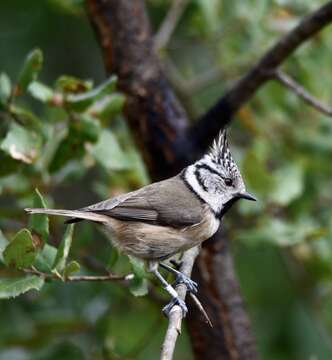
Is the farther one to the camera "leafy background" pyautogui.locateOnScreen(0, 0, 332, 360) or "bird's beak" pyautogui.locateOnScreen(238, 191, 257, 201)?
"bird's beak" pyautogui.locateOnScreen(238, 191, 257, 201)

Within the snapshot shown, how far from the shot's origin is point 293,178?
4258mm

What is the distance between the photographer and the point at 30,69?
347 centimetres

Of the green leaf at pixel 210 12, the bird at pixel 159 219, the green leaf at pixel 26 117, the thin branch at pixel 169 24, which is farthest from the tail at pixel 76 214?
the green leaf at pixel 210 12

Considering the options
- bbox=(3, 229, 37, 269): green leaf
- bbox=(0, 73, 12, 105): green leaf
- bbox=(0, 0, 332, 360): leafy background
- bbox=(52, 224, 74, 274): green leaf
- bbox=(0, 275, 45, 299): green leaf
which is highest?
bbox=(0, 73, 12, 105): green leaf

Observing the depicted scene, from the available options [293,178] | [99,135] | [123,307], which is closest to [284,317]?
[123,307]

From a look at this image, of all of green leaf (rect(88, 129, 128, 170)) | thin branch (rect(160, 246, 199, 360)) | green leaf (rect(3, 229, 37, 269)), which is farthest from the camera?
green leaf (rect(88, 129, 128, 170))

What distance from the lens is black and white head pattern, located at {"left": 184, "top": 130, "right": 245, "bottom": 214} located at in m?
3.79

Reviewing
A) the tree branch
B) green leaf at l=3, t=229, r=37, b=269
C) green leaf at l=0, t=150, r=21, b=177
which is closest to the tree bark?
the tree branch

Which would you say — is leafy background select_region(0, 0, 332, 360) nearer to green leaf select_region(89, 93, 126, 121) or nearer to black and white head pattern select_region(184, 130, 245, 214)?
green leaf select_region(89, 93, 126, 121)

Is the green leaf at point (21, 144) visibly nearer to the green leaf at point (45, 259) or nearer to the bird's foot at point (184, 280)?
the green leaf at point (45, 259)

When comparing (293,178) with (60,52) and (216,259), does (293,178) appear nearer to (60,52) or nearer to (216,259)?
(216,259)

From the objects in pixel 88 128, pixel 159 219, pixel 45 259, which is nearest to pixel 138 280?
pixel 45 259

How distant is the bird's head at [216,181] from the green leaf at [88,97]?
1.91 ft

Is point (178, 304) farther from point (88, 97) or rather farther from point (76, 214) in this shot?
point (88, 97)
